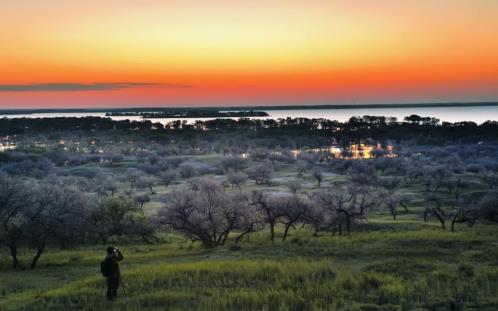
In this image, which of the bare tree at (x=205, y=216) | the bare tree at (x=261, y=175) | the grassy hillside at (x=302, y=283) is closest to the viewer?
the grassy hillside at (x=302, y=283)

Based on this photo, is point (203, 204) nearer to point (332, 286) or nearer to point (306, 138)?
point (332, 286)

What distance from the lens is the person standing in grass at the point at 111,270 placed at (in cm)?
1772

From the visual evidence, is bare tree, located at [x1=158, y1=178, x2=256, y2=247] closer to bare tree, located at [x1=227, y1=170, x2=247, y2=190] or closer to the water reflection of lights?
bare tree, located at [x1=227, y1=170, x2=247, y2=190]

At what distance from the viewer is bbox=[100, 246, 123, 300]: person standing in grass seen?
1772cm

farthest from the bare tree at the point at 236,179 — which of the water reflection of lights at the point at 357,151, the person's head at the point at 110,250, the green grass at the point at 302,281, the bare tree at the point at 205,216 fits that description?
the person's head at the point at 110,250

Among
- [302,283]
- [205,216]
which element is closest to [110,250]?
[302,283]

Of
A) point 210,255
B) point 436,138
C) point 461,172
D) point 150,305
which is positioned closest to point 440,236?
point 210,255

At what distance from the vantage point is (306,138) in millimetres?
197750

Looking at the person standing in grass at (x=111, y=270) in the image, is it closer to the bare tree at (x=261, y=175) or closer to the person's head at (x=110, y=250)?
the person's head at (x=110, y=250)

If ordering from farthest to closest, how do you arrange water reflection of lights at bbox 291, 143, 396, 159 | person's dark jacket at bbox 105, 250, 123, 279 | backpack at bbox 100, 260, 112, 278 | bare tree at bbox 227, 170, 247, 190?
water reflection of lights at bbox 291, 143, 396, 159 < bare tree at bbox 227, 170, 247, 190 < person's dark jacket at bbox 105, 250, 123, 279 < backpack at bbox 100, 260, 112, 278

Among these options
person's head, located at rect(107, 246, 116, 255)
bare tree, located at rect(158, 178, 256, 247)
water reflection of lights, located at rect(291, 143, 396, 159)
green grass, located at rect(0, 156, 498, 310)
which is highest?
person's head, located at rect(107, 246, 116, 255)

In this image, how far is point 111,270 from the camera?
17.8 metres

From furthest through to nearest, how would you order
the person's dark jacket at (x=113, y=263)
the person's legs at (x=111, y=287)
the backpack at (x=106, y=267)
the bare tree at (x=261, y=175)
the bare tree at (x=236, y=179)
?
the bare tree at (x=261, y=175), the bare tree at (x=236, y=179), the person's legs at (x=111, y=287), the person's dark jacket at (x=113, y=263), the backpack at (x=106, y=267)

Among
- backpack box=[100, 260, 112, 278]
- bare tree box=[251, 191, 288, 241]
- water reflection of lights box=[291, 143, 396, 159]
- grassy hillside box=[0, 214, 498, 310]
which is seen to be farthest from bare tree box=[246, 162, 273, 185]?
backpack box=[100, 260, 112, 278]
